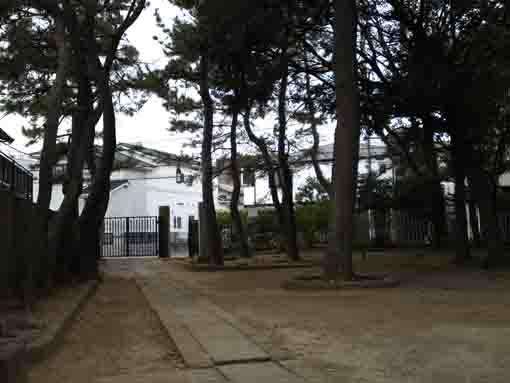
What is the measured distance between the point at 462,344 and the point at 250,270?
1241 centimetres

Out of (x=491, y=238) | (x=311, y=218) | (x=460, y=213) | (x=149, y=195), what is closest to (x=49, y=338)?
(x=491, y=238)

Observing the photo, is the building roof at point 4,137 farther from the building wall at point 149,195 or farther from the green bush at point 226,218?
the building wall at point 149,195

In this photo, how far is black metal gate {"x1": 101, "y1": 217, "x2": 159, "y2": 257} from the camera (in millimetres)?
29859

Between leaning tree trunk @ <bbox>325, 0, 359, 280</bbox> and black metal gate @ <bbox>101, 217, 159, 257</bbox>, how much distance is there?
18.4 metres

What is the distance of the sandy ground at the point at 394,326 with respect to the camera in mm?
4961

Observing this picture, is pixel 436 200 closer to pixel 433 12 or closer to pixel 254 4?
pixel 433 12

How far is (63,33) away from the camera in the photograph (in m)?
9.79

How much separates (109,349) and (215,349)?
1.18m

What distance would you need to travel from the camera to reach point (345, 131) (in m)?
12.0

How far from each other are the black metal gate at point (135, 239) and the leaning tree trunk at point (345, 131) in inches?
725

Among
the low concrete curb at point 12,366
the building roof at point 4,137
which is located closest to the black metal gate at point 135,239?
the building roof at point 4,137

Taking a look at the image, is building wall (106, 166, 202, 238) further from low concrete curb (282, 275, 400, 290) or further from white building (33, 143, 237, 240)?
low concrete curb (282, 275, 400, 290)

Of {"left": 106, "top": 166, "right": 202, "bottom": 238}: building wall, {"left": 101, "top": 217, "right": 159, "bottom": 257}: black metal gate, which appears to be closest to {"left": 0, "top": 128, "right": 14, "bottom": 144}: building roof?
{"left": 101, "top": 217, "right": 159, "bottom": 257}: black metal gate

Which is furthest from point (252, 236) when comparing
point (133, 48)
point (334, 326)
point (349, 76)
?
point (334, 326)
